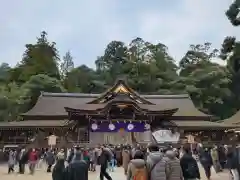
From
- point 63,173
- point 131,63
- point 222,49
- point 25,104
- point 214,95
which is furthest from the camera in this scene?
point 131,63

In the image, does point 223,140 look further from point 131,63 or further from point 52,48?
point 52,48

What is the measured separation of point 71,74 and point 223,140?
3857cm

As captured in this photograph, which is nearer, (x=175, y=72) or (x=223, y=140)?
(x=223, y=140)

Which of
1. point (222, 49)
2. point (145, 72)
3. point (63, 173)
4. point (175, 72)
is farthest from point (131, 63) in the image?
point (63, 173)

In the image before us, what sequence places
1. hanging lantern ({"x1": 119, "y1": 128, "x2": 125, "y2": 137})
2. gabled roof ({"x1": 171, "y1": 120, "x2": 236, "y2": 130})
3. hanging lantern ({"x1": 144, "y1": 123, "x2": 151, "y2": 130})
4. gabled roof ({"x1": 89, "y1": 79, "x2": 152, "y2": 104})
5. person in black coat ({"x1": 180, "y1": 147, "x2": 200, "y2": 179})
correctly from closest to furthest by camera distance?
person in black coat ({"x1": 180, "y1": 147, "x2": 200, "y2": 179}) → hanging lantern ({"x1": 144, "y1": 123, "x2": 151, "y2": 130}) → hanging lantern ({"x1": 119, "y1": 128, "x2": 125, "y2": 137}) → gabled roof ({"x1": 171, "y1": 120, "x2": 236, "y2": 130}) → gabled roof ({"x1": 89, "y1": 79, "x2": 152, "y2": 104})

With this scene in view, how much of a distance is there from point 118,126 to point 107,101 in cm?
317

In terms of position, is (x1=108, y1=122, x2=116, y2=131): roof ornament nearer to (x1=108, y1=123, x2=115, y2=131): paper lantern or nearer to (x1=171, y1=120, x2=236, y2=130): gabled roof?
(x1=108, y1=123, x2=115, y2=131): paper lantern

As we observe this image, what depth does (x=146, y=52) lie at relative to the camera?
69.2m

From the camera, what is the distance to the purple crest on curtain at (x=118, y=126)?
29766 millimetres

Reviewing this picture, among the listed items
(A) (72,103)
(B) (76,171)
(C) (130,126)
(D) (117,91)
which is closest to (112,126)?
(C) (130,126)

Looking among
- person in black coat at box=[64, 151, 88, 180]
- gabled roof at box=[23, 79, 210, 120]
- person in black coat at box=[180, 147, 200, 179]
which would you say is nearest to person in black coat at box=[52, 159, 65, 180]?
person in black coat at box=[64, 151, 88, 180]

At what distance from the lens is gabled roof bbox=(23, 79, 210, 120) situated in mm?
33281

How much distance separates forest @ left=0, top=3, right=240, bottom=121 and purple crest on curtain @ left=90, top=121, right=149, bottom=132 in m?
19.9

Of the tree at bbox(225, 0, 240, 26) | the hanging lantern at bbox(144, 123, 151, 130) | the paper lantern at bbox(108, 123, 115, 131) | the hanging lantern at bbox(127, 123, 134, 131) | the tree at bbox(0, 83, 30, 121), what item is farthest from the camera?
the tree at bbox(0, 83, 30, 121)
